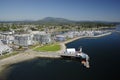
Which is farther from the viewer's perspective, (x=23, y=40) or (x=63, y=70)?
(x=23, y=40)

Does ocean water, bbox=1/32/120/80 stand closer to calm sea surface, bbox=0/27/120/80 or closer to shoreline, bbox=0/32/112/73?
calm sea surface, bbox=0/27/120/80

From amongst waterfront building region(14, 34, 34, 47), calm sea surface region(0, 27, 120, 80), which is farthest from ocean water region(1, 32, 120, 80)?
waterfront building region(14, 34, 34, 47)

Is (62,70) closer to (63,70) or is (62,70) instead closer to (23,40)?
(63,70)

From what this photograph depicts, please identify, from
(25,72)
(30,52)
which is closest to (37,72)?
(25,72)

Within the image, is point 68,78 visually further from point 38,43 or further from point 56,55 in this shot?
point 38,43

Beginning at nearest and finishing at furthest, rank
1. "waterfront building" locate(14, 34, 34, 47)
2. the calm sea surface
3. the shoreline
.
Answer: the calm sea surface
the shoreline
"waterfront building" locate(14, 34, 34, 47)

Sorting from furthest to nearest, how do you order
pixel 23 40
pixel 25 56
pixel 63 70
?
pixel 23 40 < pixel 25 56 < pixel 63 70

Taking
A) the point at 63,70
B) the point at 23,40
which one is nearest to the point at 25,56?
the point at 63,70

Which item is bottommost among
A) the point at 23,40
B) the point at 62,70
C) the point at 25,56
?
the point at 62,70

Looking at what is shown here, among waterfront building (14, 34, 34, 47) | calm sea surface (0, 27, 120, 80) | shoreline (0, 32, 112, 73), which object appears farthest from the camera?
waterfront building (14, 34, 34, 47)

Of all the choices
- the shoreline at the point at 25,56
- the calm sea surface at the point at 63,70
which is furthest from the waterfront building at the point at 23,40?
the calm sea surface at the point at 63,70

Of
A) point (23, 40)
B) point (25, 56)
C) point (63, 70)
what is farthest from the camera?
point (23, 40)
